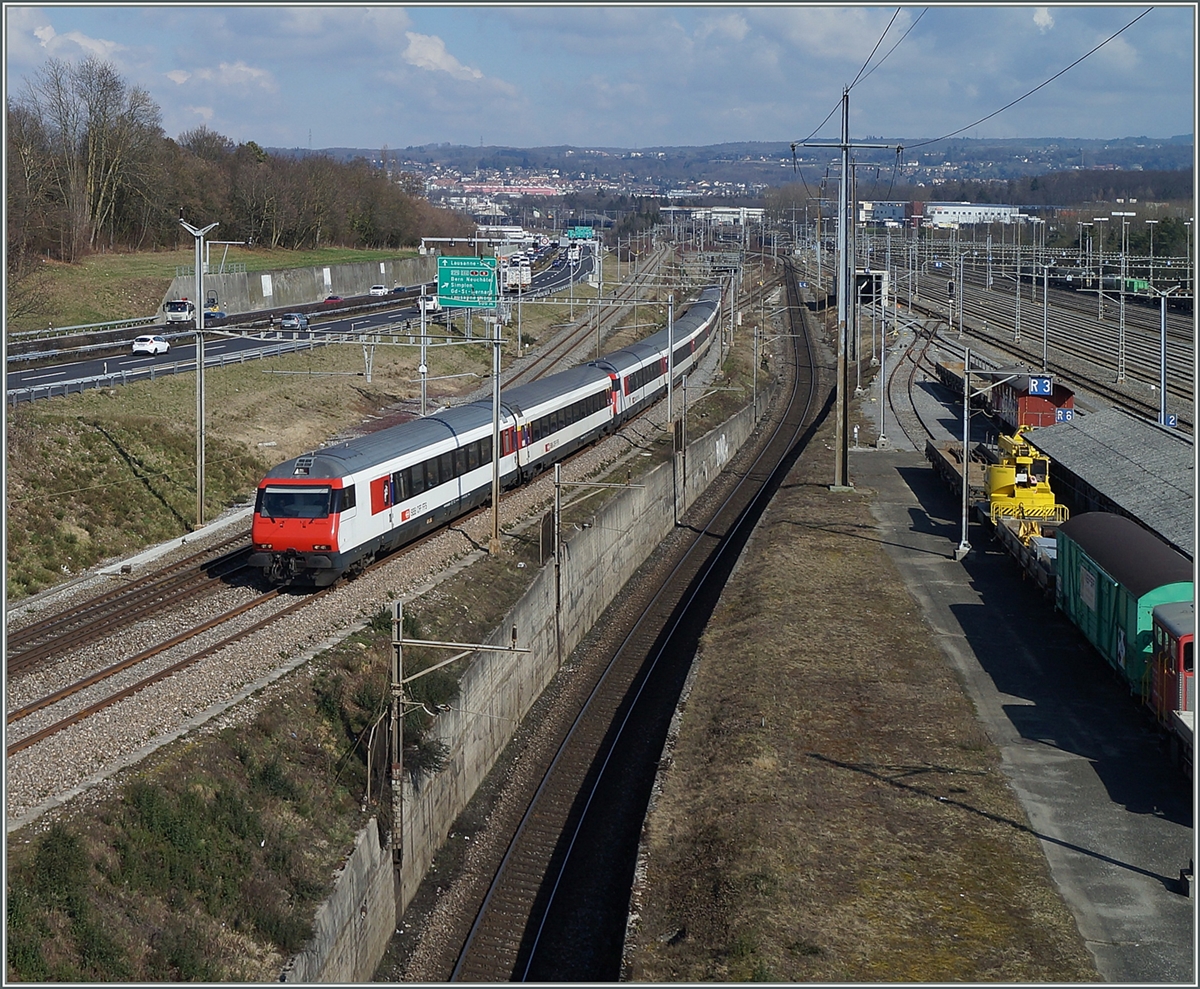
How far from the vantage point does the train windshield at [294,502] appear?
25.2m

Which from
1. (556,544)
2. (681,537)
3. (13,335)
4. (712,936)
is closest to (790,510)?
(681,537)

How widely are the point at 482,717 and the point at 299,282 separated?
66347 millimetres

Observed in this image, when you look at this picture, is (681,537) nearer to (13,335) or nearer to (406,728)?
(406,728)

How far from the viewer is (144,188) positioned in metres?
83.4

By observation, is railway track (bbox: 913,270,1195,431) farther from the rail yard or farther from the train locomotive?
the train locomotive

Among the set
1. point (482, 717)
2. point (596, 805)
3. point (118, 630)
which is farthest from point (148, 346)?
point (596, 805)

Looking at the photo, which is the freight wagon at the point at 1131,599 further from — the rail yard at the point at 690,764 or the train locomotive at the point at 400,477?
the train locomotive at the point at 400,477

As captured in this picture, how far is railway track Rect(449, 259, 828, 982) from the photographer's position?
19.0 m

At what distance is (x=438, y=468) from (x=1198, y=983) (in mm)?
21158

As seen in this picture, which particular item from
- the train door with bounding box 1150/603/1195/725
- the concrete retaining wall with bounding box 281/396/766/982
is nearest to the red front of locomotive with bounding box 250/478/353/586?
the concrete retaining wall with bounding box 281/396/766/982

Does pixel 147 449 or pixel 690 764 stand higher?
pixel 147 449

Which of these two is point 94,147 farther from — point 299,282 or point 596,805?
point 596,805

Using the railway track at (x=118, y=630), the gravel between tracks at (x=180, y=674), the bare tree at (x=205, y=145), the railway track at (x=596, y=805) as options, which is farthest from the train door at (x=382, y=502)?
the bare tree at (x=205, y=145)

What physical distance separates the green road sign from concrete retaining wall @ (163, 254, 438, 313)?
21.3 meters
